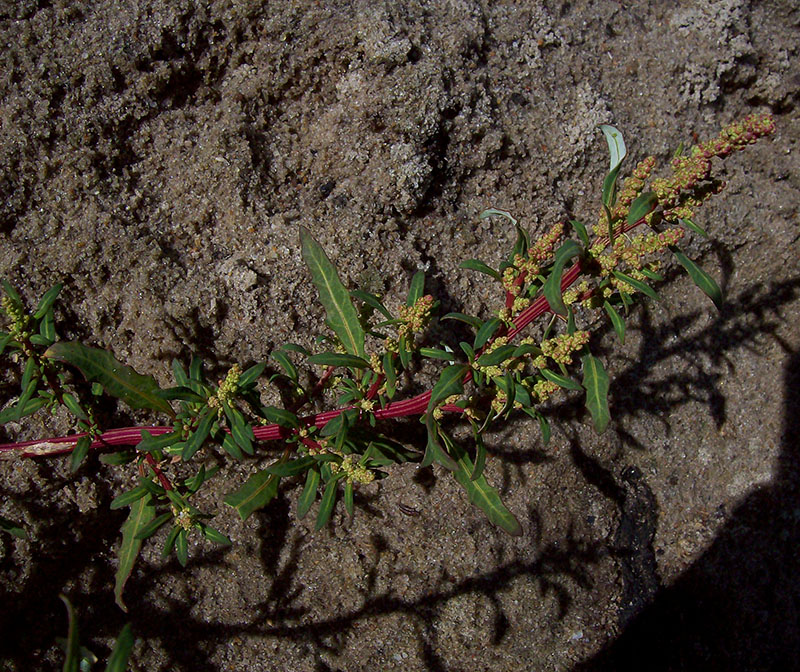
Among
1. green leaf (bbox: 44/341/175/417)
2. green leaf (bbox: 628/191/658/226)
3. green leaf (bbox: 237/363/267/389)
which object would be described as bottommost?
green leaf (bbox: 628/191/658/226)

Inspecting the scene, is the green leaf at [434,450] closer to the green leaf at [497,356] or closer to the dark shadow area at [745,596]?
the green leaf at [497,356]

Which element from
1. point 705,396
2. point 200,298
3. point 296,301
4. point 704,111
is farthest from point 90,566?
point 704,111

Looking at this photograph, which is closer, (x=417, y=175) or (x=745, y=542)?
(x=417, y=175)

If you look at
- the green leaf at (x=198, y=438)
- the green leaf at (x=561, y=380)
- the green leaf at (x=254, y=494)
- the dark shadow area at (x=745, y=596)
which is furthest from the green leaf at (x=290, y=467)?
the dark shadow area at (x=745, y=596)

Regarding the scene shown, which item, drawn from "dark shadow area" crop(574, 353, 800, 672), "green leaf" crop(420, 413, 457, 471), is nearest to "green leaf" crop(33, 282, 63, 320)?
"green leaf" crop(420, 413, 457, 471)

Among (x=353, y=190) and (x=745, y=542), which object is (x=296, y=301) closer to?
(x=353, y=190)

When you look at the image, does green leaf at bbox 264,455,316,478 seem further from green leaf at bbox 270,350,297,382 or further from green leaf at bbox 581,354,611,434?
green leaf at bbox 581,354,611,434
